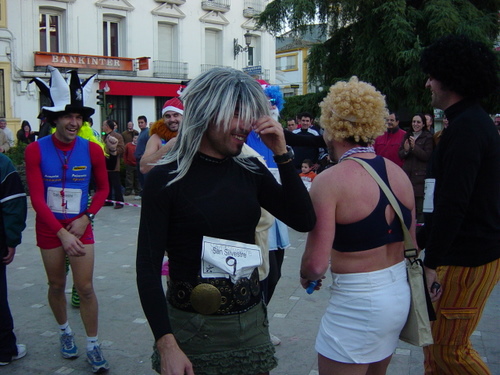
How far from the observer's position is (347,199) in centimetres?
230

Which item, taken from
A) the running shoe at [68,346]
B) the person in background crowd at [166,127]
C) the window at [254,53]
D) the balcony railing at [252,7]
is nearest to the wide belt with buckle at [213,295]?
the person in background crowd at [166,127]

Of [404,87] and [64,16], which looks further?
[64,16]

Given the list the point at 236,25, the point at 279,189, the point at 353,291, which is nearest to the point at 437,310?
the point at 353,291

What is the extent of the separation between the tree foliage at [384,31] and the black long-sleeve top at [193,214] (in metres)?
15.4

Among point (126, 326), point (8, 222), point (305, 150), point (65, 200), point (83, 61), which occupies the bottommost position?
point (126, 326)

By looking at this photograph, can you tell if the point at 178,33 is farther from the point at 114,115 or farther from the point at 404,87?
the point at 404,87

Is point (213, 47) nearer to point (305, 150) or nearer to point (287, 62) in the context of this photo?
point (287, 62)

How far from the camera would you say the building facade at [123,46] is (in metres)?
23.5

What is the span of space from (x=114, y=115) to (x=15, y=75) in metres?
5.17

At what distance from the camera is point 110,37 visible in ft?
88.3

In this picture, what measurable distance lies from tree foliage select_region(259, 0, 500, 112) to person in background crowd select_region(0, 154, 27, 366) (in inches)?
572

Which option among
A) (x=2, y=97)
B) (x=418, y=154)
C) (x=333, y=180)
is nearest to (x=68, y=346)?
(x=333, y=180)

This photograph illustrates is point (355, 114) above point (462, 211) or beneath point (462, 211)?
above

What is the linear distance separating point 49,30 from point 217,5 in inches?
364
